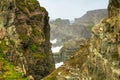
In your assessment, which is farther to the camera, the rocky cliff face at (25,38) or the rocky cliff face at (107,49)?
the rocky cliff face at (25,38)

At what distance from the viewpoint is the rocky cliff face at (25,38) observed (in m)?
97.4

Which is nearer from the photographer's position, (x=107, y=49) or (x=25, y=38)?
(x=107, y=49)

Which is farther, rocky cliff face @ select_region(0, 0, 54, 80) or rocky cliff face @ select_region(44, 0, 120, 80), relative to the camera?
rocky cliff face @ select_region(0, 0, 54, 80)

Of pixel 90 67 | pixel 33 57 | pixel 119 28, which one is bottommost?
pixel 33 57

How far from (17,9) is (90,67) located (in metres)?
54.3

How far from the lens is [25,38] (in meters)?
113

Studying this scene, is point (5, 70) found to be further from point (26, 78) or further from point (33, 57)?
point (33, 57)

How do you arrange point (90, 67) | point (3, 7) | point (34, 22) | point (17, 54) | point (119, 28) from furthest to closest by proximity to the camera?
point (34, 22), point (3, 7), point (17, 54), point (90, 67), point (119, 28)

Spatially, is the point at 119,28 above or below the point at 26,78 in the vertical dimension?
above

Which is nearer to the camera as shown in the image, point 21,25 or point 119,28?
Result: point 119,28

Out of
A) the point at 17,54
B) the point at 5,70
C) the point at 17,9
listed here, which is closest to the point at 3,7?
the point at 17,9

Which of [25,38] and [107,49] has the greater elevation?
[107,49]

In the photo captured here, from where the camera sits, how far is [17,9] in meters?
113

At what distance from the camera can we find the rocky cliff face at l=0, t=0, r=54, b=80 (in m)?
97.4
